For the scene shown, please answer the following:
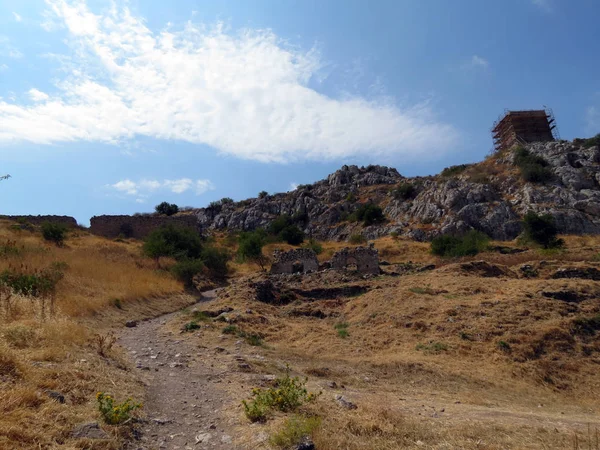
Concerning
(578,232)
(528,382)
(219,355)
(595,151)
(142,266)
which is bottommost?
(528,382)

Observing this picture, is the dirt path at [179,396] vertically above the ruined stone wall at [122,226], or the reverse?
the ruined stone wall at [122,226]

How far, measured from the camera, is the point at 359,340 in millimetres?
11500

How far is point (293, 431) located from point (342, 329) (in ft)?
29.4

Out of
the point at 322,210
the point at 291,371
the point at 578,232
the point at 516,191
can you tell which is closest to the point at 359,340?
the point at 291,371

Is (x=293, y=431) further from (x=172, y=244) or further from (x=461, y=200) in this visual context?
(x=461, y=200)

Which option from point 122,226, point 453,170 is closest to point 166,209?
point 122,226

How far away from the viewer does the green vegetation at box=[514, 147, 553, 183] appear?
45094mm

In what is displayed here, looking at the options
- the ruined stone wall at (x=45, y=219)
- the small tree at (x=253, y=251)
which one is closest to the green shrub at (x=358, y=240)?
the small tree at (x=253, y=251)

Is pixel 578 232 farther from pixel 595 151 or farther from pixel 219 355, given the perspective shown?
pixel 219 355

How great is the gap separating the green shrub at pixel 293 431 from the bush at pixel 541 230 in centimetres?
3367

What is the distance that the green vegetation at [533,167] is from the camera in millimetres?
45094

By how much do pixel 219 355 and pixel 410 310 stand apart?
6770mm

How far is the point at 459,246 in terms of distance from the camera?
29938mm

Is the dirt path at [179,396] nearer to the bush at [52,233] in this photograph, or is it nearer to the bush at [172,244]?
the bush at [172,244]
